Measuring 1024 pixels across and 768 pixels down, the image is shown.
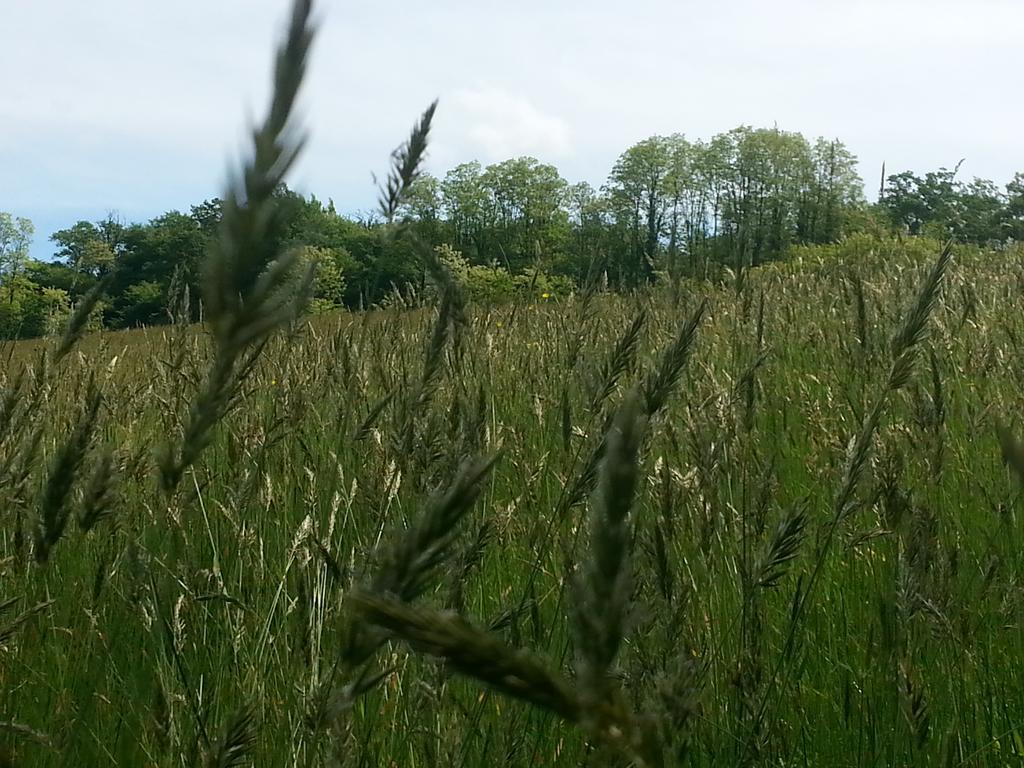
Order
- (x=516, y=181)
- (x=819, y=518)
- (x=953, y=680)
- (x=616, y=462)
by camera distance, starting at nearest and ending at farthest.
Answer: (x=616, y=462)
(x=953, y=680)
(x=819, y=518)
(x=516, y=181)

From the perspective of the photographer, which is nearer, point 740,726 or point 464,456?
point 740,726

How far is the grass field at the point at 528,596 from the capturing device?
76cm

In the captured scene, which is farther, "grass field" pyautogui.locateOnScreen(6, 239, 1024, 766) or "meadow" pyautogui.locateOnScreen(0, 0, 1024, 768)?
"grass field" pyautogui.locateOnScreen(6, 239, 1024, 766)

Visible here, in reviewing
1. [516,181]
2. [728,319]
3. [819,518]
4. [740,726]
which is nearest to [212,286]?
[740,726]

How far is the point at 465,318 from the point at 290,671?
31.6 inches

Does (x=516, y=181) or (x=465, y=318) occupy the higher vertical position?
(x=516, y=181)

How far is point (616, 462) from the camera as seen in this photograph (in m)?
0.52

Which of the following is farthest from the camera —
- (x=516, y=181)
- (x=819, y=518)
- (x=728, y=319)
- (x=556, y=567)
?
(x=516, y=181)

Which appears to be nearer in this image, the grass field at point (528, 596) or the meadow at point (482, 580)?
the meadow at point (482, 580)

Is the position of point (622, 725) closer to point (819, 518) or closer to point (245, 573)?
point (245, 573)

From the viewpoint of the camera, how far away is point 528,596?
205cm

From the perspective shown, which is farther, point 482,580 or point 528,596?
point 482,580

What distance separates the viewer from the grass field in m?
0.76

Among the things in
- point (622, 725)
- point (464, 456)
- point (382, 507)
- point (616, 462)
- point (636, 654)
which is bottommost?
point (636, 654)
